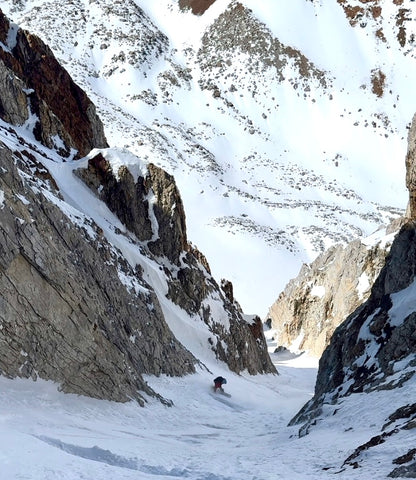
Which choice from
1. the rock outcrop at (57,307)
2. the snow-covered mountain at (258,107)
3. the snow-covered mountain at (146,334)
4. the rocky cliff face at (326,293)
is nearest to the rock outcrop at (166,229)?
the snow-covered mountain at (146,334)

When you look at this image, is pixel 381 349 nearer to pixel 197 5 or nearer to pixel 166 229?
pixel 166 229

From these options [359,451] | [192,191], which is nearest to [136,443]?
[359,451]

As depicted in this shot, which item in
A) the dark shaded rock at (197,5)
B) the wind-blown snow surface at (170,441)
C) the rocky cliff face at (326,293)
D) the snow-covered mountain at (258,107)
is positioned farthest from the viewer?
the dark shaded rock at (197,5)

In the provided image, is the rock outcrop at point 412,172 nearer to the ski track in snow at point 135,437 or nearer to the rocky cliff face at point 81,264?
Result: the ski track in snow at point 135,437

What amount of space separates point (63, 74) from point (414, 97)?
9447cm

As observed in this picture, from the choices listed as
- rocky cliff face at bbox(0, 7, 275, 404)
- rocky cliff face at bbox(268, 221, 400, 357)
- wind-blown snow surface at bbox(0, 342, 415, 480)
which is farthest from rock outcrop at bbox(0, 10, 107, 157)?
rocky cliff face at bbox(268, 221, 400, 357)

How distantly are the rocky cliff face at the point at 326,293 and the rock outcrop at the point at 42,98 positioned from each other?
75.0 ft

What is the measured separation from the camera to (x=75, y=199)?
2672 centimetres

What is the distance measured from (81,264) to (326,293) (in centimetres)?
3496

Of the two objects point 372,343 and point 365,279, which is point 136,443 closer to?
point 372,343

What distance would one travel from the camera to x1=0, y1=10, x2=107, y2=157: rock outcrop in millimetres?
29938

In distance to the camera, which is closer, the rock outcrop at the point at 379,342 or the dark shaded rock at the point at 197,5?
the rock outcrop at the point at 379,342

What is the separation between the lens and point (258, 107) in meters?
109

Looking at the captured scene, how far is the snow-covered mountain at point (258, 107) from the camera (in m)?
68.0
